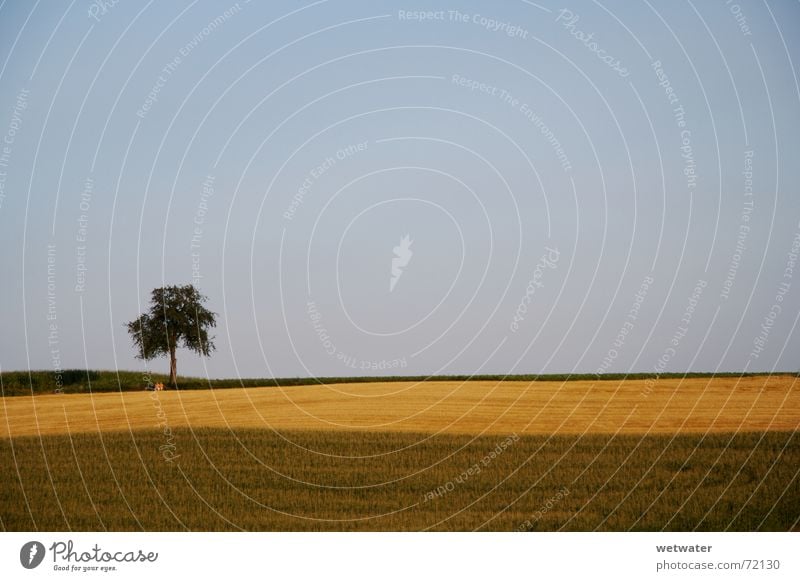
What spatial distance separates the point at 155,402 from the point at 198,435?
392 centimetres

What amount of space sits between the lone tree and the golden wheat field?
1112 mm

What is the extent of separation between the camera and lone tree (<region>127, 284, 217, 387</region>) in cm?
1797

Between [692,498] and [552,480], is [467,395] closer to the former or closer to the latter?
[552,480]

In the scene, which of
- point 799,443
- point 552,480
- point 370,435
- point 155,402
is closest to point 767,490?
point 799,443

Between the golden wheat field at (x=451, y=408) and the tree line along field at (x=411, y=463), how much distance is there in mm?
69

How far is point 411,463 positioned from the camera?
622 inches

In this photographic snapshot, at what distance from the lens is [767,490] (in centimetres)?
1448
